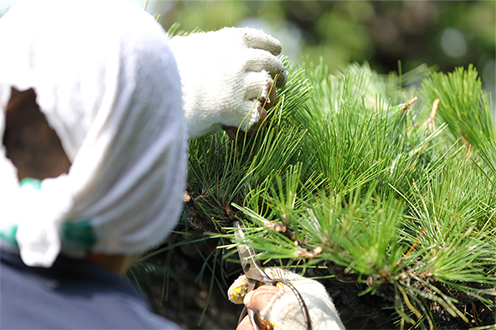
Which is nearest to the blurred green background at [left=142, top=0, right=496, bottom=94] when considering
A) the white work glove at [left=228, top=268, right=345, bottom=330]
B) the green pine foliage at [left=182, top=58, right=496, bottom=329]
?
the green pine foliage at [left=182, top=58, right=496, bottom=329]

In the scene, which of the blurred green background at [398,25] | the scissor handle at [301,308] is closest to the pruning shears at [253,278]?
the scissor handle at [301,308]

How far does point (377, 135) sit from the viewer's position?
36 cm

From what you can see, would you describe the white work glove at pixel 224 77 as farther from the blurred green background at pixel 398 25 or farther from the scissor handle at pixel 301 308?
the blurred green background at pixel 398 25

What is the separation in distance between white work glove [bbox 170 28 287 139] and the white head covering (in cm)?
9

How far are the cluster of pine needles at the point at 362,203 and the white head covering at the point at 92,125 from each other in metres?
0.10

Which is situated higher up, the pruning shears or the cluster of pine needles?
the cluster of pine needles

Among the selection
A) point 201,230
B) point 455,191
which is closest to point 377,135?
point 455,191

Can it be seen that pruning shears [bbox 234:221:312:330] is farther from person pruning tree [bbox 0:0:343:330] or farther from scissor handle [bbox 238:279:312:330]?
person pruning tree [bbox 0:0:343:330]

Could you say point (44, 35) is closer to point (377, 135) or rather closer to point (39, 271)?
point (39, 271)

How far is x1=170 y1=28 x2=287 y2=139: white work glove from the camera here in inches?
12.4

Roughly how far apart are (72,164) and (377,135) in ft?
0.81

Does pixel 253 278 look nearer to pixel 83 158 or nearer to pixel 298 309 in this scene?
pixel 298 309

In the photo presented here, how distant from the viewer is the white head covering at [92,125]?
0.19m

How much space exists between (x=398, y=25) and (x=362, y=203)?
3.34m
